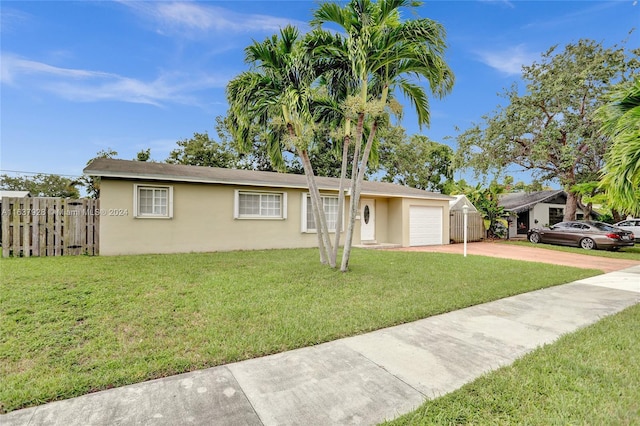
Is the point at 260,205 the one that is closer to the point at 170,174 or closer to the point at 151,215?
the point at 170,174

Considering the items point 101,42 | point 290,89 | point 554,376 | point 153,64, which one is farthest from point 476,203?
point 101,42

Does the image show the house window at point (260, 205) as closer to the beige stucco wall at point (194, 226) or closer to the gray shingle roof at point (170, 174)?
the beige stucco wall at point (194, 226)

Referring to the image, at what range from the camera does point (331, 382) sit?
2.76 m

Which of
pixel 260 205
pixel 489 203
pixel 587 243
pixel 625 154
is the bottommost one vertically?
pixel 587 243

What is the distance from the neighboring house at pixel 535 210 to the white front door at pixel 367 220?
1216 cm

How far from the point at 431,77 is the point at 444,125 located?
16299 millimetres

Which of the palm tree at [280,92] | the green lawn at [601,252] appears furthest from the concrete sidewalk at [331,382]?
the green lawn at [601,252]

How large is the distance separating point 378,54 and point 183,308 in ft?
21.0

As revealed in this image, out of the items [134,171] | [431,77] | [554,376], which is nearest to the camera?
[554,376]

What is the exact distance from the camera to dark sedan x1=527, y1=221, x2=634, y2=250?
14.1 metres

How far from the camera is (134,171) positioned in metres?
10.1

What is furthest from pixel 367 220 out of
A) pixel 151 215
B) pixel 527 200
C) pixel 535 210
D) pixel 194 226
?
pixel 527 200

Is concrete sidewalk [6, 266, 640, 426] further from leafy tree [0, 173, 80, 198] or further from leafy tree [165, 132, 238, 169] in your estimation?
leafy tree [0, 173, 80, 198]

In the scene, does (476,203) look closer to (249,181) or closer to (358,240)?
(358,240)
